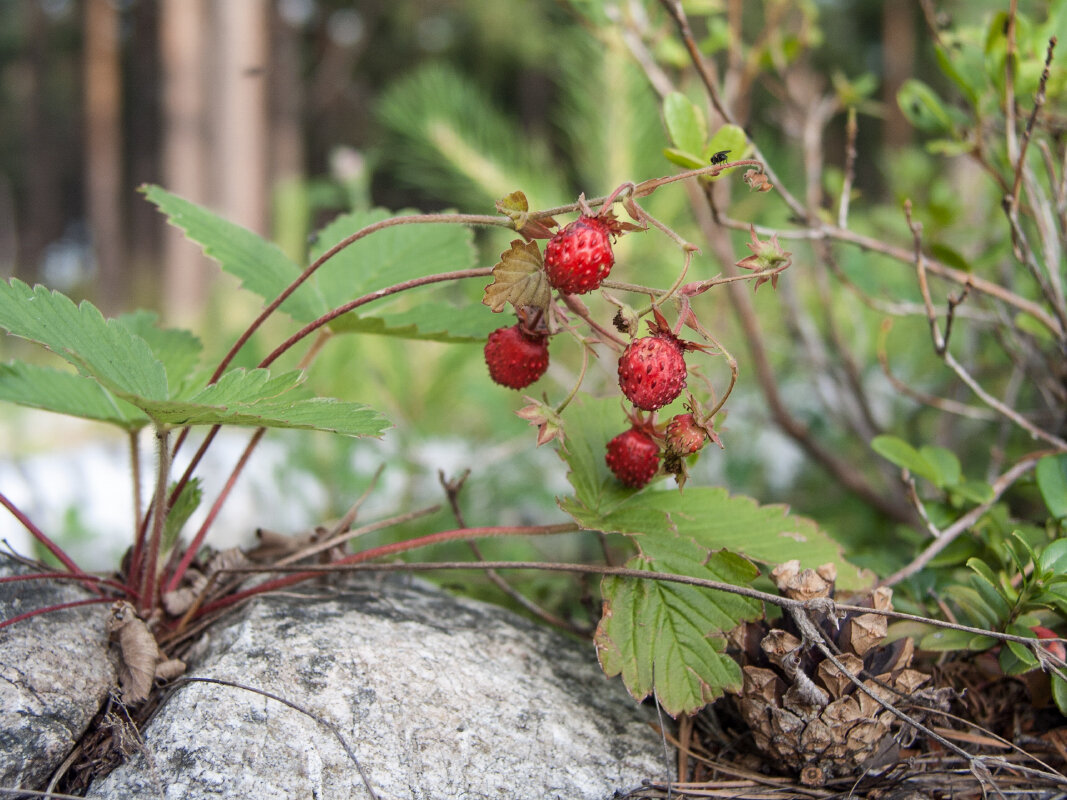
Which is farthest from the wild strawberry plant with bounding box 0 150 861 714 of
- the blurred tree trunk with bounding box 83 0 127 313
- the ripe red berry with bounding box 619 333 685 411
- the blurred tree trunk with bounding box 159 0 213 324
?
the blurred tree trunk with bounding box 83 0 127 313

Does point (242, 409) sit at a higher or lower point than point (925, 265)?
lower

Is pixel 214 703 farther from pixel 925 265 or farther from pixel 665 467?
pixel 925 265

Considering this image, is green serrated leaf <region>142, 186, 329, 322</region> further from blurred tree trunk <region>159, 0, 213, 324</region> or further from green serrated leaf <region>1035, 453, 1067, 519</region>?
blurred tree trunk <region>159, 0, 213, 324</region>

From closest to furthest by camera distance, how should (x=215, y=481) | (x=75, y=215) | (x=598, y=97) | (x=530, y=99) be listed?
1. (x=598, y=97)
2. (x=215, y=481)
3. (x=530, y=99)
4. (x=75, y=215)

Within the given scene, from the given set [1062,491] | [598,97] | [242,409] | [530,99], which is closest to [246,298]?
[598,97]

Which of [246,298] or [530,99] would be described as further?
[530,99]

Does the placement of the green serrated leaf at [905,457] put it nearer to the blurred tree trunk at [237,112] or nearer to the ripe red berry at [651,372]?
the ripe red berry at [651,372]

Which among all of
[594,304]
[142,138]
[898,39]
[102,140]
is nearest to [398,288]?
[594,304]

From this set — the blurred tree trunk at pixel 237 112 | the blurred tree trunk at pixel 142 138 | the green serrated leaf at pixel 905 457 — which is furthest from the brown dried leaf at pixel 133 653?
the blurred tree trunk at pixel 142 138
